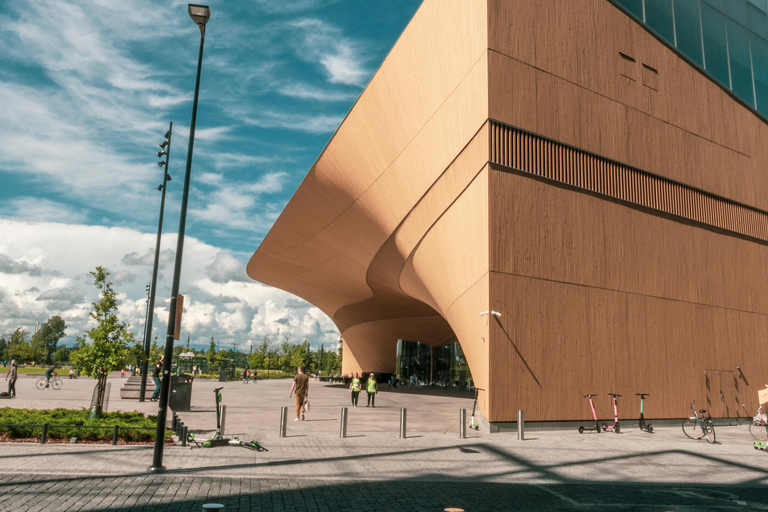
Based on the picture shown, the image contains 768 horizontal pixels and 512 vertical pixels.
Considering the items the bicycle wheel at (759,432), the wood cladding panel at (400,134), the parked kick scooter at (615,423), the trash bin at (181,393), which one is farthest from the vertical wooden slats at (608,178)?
the trash bin at (181,393)

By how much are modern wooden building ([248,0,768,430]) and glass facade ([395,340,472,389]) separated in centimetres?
2244

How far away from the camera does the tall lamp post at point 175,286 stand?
795 centimetres

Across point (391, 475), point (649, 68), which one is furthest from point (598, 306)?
point (391, 475)

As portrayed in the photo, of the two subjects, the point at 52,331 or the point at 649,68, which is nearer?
the point at 649,68

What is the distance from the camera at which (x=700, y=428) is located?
1365 cm

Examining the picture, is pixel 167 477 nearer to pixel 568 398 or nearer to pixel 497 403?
pixel 497 403

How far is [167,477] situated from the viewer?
7.50 m

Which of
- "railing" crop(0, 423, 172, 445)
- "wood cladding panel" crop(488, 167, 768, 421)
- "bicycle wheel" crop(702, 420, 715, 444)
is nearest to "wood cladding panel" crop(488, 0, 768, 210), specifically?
"wood cladding panel" crop(488, 167, 768, 421)

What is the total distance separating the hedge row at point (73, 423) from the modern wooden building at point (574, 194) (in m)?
8.01

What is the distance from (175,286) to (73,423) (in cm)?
430

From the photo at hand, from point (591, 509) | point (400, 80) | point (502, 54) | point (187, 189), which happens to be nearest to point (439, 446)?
point (591, 509)

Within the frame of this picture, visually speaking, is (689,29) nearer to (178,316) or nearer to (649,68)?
(649,68)

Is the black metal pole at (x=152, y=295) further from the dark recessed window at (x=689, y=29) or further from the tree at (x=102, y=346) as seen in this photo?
the dark recessed window at (x=689, y=29)

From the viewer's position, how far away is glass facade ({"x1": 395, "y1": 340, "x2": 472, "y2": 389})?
144ft
